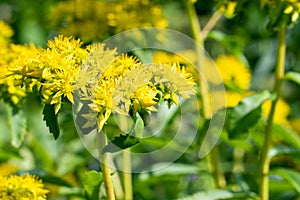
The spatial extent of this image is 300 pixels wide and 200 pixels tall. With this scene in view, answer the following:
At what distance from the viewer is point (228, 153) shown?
3.55 meters

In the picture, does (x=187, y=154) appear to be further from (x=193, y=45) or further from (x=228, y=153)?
(x=193, y=45)

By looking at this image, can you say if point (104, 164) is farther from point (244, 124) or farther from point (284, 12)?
point (284, 12)

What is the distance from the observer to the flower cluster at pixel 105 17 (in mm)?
2553

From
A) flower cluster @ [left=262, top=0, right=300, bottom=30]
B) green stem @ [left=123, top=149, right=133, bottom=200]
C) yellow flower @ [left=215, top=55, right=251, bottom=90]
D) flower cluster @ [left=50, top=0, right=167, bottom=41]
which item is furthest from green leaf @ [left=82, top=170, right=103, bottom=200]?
yellow flower @ [left=215, top=55, right=251, bottom=90]

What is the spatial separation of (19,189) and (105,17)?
781 mm

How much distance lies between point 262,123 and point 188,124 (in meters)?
0.66

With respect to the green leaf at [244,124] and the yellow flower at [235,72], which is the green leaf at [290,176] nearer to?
the green leaf at [244,124]

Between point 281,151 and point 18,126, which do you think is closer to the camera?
point 18,126

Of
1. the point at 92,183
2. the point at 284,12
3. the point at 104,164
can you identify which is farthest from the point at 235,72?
the point at 104,164

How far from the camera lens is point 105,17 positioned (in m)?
2.58

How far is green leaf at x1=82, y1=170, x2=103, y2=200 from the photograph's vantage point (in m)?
2.04

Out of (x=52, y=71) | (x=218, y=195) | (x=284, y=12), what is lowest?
(x=218, y=195)

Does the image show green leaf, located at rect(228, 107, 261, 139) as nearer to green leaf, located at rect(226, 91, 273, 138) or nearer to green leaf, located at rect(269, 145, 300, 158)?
green leaf, located at rect(226, 91, 273, 138)

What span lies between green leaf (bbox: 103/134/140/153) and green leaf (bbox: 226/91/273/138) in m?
0.60
